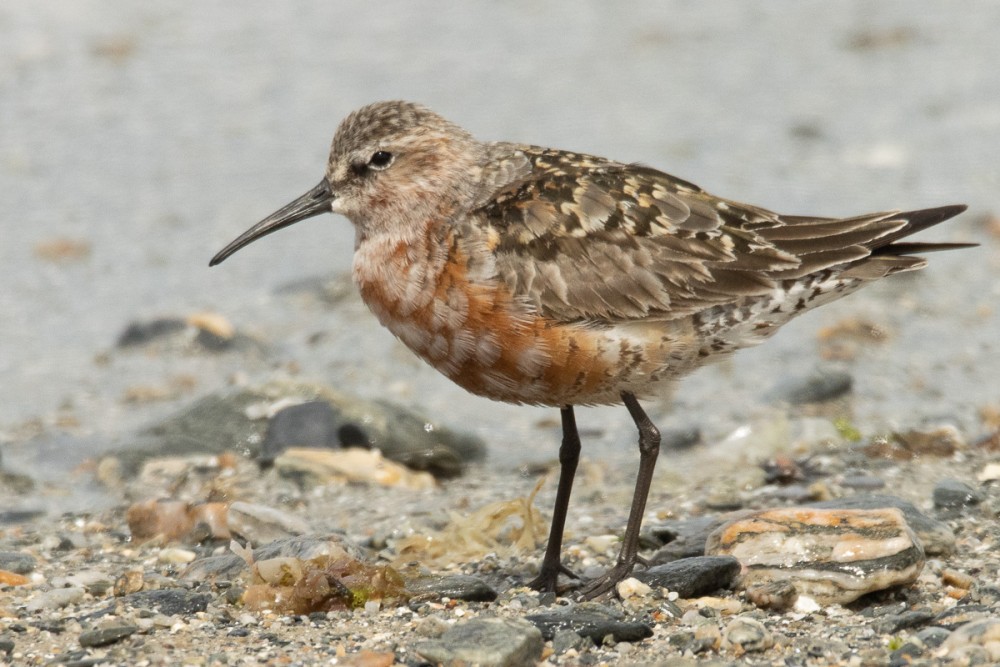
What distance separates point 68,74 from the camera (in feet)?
53.7

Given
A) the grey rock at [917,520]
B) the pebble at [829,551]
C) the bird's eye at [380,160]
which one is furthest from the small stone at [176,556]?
the grey rock at [917,520]

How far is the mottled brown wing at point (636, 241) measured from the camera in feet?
22.8

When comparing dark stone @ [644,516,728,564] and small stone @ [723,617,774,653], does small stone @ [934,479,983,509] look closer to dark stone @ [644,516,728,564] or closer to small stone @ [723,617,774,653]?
dark stone @ [644,516,728,564]

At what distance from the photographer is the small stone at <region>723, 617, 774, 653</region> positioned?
599 cm

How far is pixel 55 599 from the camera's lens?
6.72 m

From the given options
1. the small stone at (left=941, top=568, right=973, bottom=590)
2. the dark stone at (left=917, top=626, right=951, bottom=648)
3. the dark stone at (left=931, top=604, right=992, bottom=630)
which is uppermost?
the small stone at (left=941, top=568, right=973, bottom=590)

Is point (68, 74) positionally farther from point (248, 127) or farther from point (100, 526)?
point (100, 526)

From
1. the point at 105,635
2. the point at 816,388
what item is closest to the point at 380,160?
the point at 105,635

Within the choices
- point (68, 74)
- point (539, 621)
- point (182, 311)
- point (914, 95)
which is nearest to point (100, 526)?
point (539, 621)

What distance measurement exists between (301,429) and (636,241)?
3.39 m

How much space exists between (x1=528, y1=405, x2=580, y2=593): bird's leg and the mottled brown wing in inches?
30.7

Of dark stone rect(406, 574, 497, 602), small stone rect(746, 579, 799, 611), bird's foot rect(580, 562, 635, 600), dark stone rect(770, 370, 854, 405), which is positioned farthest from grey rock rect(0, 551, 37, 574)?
dark stone rect(770, 370, 854, 405)

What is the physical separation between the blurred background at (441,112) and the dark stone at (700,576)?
3.13 metres

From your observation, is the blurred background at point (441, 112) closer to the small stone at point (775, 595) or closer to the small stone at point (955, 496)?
the small stone at point (955, 496)
